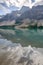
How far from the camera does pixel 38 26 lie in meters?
40.2

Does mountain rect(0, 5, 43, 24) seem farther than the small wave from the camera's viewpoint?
Yes

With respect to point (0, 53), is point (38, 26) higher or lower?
lower

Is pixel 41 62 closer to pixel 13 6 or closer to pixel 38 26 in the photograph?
pixel 38 26

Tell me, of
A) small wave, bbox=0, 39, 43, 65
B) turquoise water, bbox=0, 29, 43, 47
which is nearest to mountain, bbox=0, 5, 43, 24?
turquoise water, bbox=0, 29, 43, 47

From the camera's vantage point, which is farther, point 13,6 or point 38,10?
point 13,6

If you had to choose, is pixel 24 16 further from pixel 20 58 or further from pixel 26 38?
pixel 20 58

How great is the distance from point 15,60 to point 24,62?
0.58 metres

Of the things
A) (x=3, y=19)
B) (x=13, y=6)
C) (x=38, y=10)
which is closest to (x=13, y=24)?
(x=3, y=19)

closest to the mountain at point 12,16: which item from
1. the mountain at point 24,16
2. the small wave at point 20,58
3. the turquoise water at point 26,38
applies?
the mountain at point 24,16

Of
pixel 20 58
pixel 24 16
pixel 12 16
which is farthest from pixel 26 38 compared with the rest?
pixel 12 16

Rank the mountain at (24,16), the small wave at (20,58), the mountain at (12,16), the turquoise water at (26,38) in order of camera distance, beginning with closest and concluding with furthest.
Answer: the small wave at (20,58)
the turquoise water at (26,38)
the mountain at (24,16)
the mountain at (12,16)

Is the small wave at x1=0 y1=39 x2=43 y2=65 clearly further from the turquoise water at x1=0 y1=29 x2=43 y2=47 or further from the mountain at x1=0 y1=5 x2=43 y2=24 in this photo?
the mountain at x1=0 y1=5 x2=43 y2=24

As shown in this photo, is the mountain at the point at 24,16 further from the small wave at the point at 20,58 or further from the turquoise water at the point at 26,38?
the small wave at the point at 20,58

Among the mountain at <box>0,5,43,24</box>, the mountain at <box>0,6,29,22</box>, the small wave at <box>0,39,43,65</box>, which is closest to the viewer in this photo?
the small wave at <box>0,39,43,65</box>
